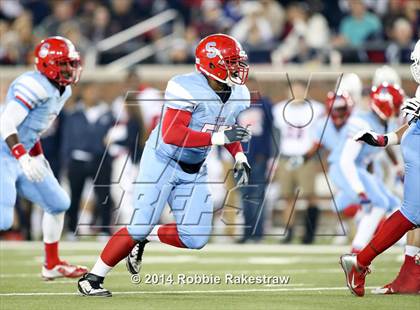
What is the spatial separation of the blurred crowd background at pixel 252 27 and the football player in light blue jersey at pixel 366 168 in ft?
12.6

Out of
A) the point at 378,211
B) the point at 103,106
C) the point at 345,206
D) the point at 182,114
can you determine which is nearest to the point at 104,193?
the point at 103,106

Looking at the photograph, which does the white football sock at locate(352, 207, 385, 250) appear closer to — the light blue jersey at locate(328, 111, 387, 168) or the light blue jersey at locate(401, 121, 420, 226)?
the light blue jersey at locate(328, 111, 387, 168)

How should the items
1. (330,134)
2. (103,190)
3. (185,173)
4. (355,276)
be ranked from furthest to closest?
(103,190) < (330,134) < (185,173) < (355,276)

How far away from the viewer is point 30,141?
7664mm

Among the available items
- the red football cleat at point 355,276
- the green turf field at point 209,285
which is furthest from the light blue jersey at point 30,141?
the red football cleat at point 355,276

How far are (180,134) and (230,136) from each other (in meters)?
0.30

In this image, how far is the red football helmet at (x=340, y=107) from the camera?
10188 millimetres

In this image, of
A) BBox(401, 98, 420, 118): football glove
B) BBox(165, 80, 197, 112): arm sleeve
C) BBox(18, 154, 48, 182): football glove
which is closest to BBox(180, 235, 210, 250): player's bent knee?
BBox(165, 80, 197, 112): arm sleeve

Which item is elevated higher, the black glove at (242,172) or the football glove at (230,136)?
the football glove at (230,136)

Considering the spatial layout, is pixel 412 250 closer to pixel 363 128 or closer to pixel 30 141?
pixel 363 128

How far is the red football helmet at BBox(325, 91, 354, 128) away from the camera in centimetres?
1019

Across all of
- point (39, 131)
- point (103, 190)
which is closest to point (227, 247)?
point (103, 190)

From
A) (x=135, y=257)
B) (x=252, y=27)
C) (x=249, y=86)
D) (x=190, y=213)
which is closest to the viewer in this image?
(x=190, y=213)

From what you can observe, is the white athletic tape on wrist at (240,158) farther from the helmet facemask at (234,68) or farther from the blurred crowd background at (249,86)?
the blurred crowd background at (249,86)
